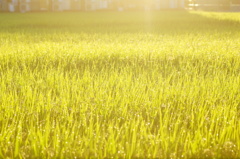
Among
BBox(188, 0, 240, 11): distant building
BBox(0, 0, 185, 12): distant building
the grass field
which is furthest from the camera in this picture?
BBox(188, 0, 240, 11): distant building

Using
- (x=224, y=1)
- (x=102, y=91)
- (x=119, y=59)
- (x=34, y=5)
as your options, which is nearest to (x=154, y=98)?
(x=102, y=91)

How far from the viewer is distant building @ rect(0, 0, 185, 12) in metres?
22.8

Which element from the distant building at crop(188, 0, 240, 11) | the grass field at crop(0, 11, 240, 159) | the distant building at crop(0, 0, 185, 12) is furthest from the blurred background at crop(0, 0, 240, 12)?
the grass field at crop(0, 11, 240, 159)

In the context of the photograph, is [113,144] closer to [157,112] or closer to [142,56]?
[157,112]

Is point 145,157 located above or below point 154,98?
below

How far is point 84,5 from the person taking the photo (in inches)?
965

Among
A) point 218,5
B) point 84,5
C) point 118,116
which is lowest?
point 118,116

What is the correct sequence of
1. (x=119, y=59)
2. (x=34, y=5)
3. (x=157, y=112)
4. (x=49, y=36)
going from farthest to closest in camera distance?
(x=34, y=5), (x=49, y=36), (x=119, y=59), (x=157, y=112)

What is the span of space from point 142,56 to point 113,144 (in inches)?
119

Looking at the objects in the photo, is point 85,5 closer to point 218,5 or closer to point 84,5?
point 84,5

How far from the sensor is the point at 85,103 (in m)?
3.01

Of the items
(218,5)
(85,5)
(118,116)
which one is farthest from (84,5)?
(118,116)

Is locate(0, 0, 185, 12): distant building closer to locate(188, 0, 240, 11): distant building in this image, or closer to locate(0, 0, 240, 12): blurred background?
locate(0, 0, 240, 12): blurred background

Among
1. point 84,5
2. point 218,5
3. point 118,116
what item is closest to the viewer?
point 118,116
